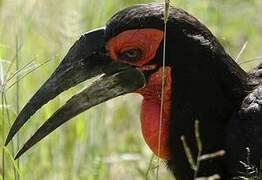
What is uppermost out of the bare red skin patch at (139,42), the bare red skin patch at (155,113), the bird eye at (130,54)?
the bare red skin patch at (139,42)

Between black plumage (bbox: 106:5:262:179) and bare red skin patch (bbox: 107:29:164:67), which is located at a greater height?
bare red skin patch (bbox: 107:29:164:67)

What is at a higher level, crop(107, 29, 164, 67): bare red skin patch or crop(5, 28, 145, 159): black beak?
crop(107, 29, 164, 67): bare red skin patch

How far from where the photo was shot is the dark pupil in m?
4.50

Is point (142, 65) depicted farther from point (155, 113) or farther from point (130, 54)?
point (155, 113)

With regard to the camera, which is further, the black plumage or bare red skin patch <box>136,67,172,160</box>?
bare red skin patch <box>136,67,172,160</box>

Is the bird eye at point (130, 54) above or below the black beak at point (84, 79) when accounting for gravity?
above

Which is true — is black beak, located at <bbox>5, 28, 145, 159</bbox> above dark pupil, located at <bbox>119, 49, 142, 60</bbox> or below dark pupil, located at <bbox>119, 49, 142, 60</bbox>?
below

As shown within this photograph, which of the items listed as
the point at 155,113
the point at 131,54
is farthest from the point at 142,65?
the point at 155,113

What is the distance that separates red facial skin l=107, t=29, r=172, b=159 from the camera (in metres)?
4.46

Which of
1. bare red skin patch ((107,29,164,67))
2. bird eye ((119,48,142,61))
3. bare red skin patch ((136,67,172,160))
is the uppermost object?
bare red skin patch ((107,29,164,67))

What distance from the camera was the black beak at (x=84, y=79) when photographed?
4.48 m

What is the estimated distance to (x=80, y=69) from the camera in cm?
448

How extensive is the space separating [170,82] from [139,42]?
187 mm

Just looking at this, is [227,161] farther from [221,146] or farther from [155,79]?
[155,79]
